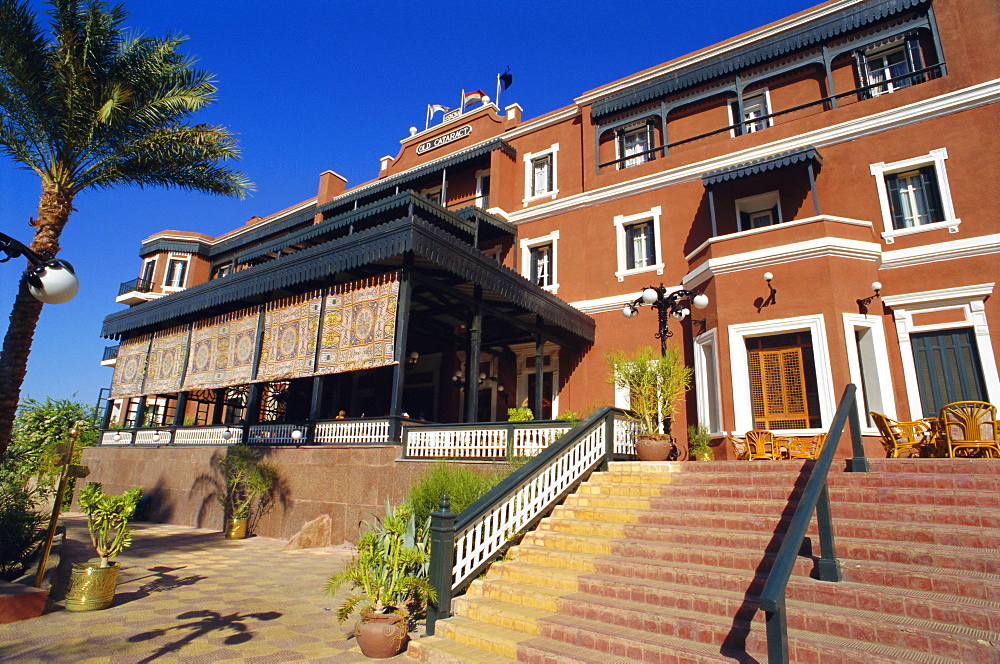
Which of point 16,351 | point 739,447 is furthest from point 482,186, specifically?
point 16,351

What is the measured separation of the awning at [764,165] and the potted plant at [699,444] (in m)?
6.24

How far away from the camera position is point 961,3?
13.1m

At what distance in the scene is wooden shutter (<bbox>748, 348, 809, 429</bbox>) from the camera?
11383 mm

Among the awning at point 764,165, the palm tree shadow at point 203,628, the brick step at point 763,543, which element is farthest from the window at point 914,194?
the palm tree shadow at point 203,628

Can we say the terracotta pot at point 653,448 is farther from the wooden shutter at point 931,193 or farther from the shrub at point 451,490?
the wooden shutter at point 931,193

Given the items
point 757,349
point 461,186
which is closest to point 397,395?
point 757,349

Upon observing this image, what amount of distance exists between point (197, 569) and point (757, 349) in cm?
1154

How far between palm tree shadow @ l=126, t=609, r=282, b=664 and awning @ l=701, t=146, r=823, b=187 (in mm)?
13231

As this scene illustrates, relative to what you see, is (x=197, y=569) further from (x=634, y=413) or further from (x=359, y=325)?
(x=634, y=413)

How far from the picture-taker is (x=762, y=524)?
5.96 meters

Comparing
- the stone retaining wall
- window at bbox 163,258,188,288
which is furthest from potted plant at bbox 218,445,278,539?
window at bbox 163,258,188,288

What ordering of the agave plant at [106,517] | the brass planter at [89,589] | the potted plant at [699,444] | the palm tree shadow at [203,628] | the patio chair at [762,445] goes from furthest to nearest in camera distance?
the potted plant at [699,444]
the patio chair at [762,445]
the agave plant at [106,517]
the brass planter at [89,589]
the palm tree shadow at [203,628]

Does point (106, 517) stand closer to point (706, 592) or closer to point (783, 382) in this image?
point (706, 592)

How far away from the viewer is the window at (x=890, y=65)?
13734 mm
